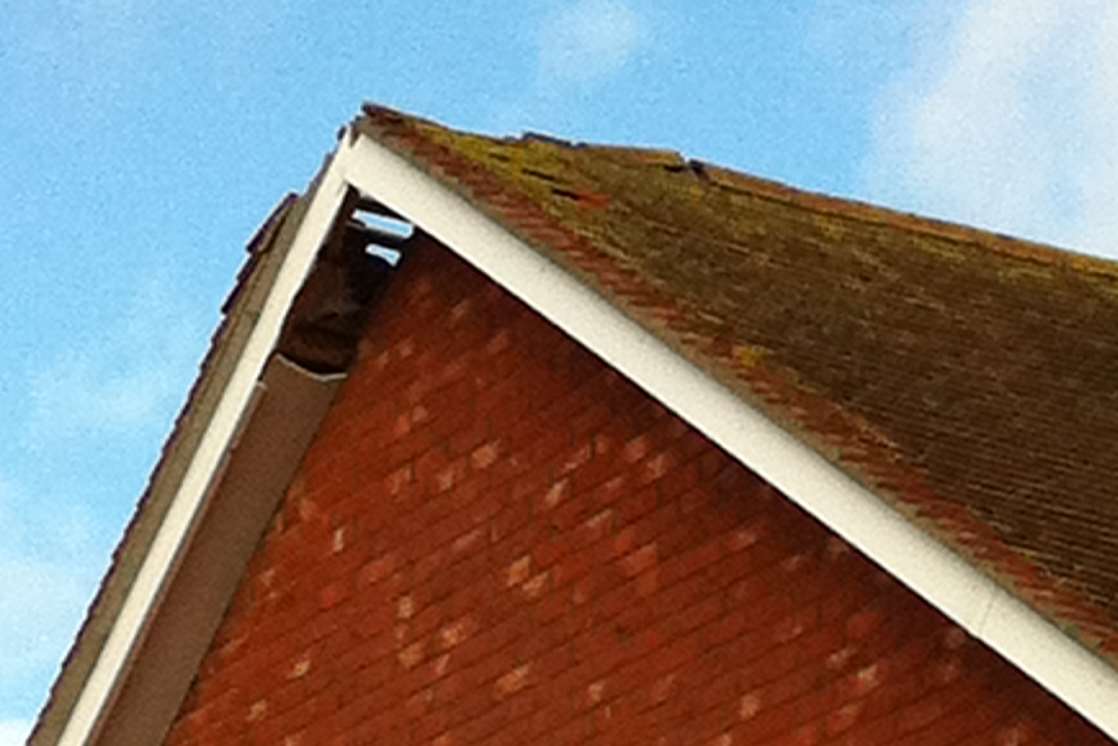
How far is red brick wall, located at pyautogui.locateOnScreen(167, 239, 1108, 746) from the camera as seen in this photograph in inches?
305

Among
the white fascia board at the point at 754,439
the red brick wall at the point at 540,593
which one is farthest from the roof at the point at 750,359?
the red brick wall at the point at 540,593

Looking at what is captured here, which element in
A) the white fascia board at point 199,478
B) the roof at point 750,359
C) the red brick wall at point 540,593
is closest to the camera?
the roof at point 750,359

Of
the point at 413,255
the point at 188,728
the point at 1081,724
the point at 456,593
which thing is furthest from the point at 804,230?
the point at 1081,724

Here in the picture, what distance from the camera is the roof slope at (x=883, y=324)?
279 inches

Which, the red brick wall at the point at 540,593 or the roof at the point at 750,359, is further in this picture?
the red brick wall at the point at 540,593

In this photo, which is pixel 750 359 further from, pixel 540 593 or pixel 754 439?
pixel 540 593

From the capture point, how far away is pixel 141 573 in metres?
9.95

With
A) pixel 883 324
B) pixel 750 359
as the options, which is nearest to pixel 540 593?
pixel 883 324

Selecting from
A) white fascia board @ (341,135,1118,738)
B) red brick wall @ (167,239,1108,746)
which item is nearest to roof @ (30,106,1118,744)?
white fascia board @ (341,135,1118,738)

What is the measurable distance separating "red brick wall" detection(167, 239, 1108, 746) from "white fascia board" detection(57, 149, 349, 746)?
396 mm

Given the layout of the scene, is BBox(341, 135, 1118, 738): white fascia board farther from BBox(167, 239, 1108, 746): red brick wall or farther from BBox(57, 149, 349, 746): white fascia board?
BBox(167, 239, 1108, 746): red brick wall

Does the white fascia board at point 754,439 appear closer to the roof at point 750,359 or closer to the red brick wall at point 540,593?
the roof at point 750,359

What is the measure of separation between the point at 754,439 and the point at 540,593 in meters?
1.58

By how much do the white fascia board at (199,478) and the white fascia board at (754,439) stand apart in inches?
11.8
